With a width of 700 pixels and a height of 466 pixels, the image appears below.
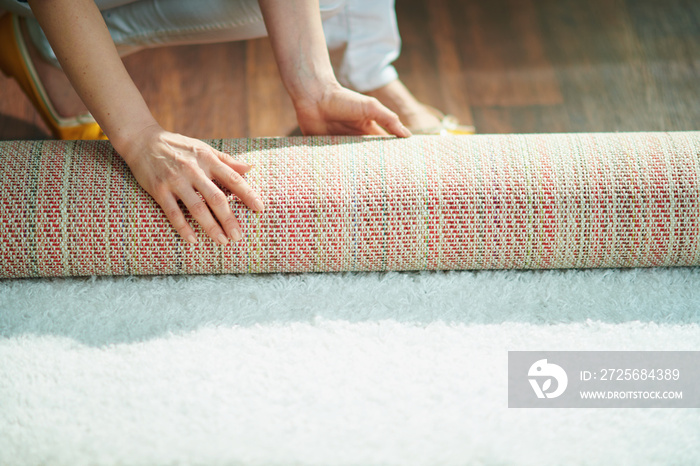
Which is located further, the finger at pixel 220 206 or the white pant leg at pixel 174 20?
the white pant leg at pixel 174 20

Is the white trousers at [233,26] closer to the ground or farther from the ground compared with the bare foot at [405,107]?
farther from the ground

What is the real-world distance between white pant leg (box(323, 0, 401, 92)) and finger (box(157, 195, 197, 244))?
1.81ft

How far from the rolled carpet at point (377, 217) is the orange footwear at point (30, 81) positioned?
41cm

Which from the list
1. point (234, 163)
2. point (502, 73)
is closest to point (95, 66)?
point (234, 163)

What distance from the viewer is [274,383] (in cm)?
56

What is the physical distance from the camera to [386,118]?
30.3 inches

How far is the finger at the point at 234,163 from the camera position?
669mm

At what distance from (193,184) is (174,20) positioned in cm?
46

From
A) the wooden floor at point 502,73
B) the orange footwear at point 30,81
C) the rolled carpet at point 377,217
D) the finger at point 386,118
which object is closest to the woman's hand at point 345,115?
the finger at point 386,118

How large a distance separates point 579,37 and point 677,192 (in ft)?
2.79

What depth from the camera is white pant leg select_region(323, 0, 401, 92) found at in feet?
3.43

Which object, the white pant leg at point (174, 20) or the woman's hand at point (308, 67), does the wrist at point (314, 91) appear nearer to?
the woman's hand at point (308, 67)

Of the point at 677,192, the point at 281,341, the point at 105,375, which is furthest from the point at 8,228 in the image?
the point at 677,192

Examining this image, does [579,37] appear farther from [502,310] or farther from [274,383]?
[274,383]
